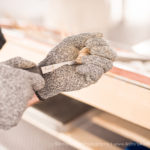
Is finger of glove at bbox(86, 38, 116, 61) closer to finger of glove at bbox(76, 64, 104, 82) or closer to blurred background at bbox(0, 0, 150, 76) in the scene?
finger of glove at bbox(76, 64, 104, 82)

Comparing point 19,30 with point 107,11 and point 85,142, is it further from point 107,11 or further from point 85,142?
point 85,142

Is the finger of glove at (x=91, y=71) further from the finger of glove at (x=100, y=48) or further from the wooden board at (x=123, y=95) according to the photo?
the wooden board at (x=123, y=95)

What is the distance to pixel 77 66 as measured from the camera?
0.59 m

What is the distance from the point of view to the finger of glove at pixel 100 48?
560 mm

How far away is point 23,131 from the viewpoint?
4.22 ft

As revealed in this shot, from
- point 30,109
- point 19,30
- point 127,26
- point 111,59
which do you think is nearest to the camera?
point 111,59

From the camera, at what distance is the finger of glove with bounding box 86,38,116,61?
56cm

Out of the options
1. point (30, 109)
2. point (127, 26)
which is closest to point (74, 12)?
point (127, 26)

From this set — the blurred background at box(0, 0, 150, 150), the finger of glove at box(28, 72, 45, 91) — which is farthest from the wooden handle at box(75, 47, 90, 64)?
the blurred background at box(0, 0, 150, 150)

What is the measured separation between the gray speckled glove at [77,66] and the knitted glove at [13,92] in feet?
0.28

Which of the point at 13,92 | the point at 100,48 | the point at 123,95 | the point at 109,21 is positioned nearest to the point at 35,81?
the point at 13,92

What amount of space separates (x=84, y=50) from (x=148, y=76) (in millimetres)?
257

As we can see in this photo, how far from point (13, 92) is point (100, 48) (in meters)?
0.20

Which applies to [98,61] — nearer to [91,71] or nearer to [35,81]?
[91,71]
